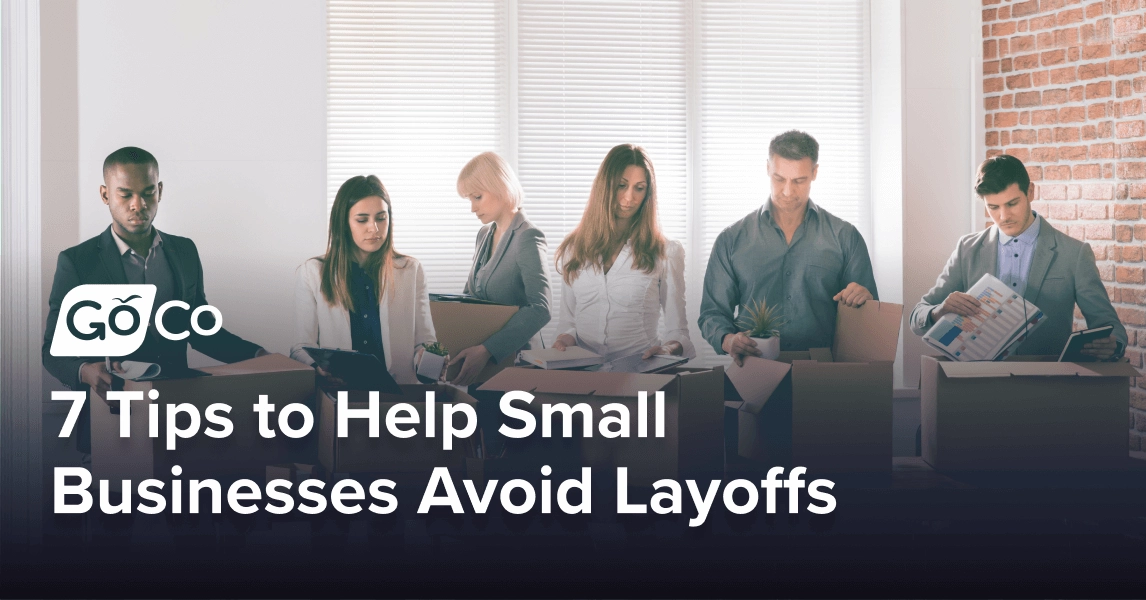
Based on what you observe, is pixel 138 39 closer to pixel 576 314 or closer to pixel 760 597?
pixel 576 314

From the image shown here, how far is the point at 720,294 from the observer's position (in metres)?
2.60

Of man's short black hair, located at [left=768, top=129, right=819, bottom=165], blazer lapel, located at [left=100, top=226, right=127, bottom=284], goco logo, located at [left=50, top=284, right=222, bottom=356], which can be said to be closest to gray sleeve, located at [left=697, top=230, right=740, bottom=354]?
man's short black hair, located at [left=768, top=129, right=819, bottom=165]

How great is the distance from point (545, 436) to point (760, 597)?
0.61m

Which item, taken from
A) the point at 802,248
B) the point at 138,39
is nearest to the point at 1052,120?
the point at 802,248

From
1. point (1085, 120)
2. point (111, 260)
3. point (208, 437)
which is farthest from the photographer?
point (1085, 120)

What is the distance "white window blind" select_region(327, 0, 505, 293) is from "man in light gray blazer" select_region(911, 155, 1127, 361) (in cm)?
201

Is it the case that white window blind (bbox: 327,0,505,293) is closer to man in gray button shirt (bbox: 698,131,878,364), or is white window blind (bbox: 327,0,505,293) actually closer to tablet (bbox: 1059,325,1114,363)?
man in gray button shirt (bbox: 698,131,878,364)

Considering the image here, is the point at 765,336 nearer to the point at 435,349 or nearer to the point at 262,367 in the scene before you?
the point at 435,349

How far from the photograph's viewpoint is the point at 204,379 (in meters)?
1.85

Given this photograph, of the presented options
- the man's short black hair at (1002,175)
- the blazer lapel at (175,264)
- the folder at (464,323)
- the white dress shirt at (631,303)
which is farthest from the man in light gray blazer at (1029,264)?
the blazer lapel at (175,264)

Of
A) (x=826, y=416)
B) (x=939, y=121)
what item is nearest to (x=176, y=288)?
(x=826, y=416)

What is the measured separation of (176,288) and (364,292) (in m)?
0.52

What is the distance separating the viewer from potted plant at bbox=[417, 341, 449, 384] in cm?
221

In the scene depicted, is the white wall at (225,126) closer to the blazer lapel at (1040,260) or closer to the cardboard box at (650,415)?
the cardboard box at (650,415)
